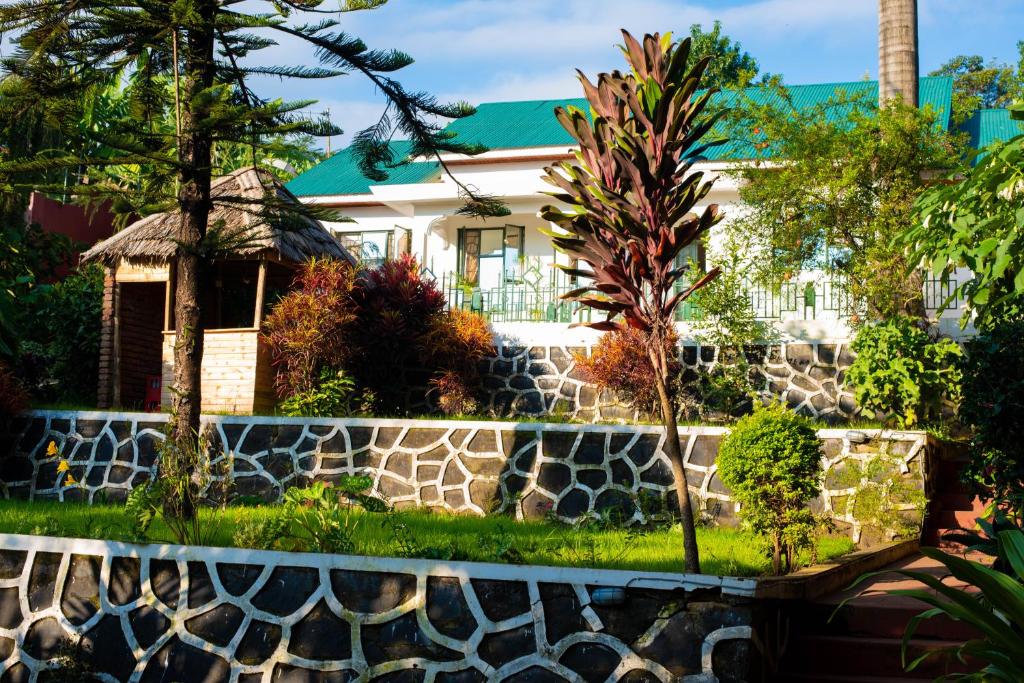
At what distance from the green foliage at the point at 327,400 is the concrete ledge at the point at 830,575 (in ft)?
23.7

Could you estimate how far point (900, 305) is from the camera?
47.3ft

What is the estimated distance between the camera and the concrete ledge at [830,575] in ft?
24.0

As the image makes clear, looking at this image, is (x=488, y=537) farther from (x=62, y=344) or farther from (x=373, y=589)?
(x=62, y=344)

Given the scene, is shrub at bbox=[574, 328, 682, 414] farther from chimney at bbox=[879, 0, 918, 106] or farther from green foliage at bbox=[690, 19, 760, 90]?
Result: green foliage at bbox=[690, 19, 760, 90]

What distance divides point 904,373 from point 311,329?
7.86 meters

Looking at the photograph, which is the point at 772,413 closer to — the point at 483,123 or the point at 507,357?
the point at 507,357

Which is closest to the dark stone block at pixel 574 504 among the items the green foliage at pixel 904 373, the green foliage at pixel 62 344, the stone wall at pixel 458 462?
the stone wall at pixel 458 462

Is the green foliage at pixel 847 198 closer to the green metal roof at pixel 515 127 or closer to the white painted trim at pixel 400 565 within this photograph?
the green metal roof at pixel 515 127

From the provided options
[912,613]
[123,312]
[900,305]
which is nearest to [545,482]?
[912,613]

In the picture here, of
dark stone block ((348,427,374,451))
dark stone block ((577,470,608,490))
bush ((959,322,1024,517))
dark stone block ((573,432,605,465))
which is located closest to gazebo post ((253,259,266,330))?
dark stone block ((348,427,374,451))

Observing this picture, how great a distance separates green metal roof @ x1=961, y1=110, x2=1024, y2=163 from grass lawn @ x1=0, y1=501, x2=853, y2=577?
14820 mm

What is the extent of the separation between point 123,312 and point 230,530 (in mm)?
8140

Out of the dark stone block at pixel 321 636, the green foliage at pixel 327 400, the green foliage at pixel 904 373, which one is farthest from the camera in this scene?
the green foliage at pixel 327 400

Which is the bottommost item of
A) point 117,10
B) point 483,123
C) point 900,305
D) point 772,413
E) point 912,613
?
point 912,613
